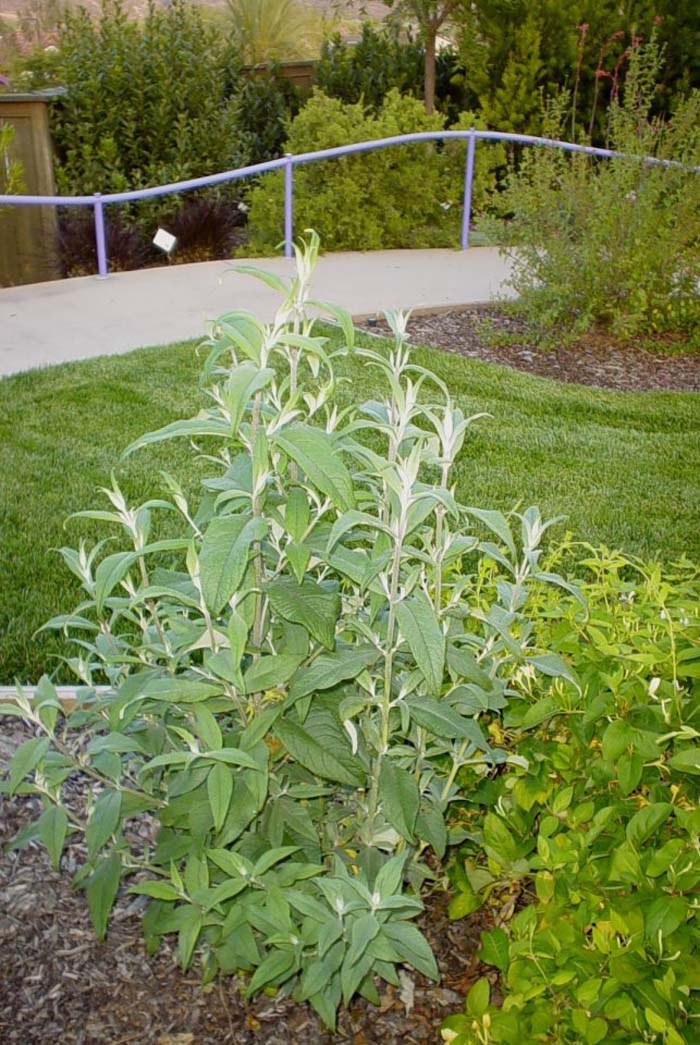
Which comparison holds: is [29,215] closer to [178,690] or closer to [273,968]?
[178,690]

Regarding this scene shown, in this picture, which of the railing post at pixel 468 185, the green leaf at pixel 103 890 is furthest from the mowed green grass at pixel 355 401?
the railing post at pixel 468 185

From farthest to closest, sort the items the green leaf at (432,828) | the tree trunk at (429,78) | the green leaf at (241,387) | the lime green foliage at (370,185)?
1. the tree trunk at (429,78)
2. the lime green foliage at (370,185)
3. the green leaf at (432,828)
4. the green leaf at (241,387)

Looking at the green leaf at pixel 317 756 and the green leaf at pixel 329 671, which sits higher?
the green leaf at pixel 329 671

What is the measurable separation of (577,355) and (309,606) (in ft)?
18.8

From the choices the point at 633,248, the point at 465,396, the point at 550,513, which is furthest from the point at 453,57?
the point at 550,513

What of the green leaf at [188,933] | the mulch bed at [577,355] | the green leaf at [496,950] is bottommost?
the mulch bed at [577,355]

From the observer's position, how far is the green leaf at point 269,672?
6.88ft

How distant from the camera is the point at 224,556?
1881mm

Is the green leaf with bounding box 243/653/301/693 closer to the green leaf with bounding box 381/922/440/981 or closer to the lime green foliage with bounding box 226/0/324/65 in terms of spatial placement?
the green leaf with bounding box 381/922/440/981

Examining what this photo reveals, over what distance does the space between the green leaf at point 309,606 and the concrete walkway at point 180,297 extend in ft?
16.7

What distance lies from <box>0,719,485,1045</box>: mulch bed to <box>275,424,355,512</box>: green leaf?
3.88 feet

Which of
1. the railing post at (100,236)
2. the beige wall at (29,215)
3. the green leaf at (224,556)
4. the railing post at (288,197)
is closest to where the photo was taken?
the green leaf at (224,556)

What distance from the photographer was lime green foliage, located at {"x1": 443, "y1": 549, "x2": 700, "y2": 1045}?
1.91 metres

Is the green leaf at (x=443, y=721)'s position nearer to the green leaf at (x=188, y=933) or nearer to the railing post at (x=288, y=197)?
the green leaf at (x=188, y=933)
